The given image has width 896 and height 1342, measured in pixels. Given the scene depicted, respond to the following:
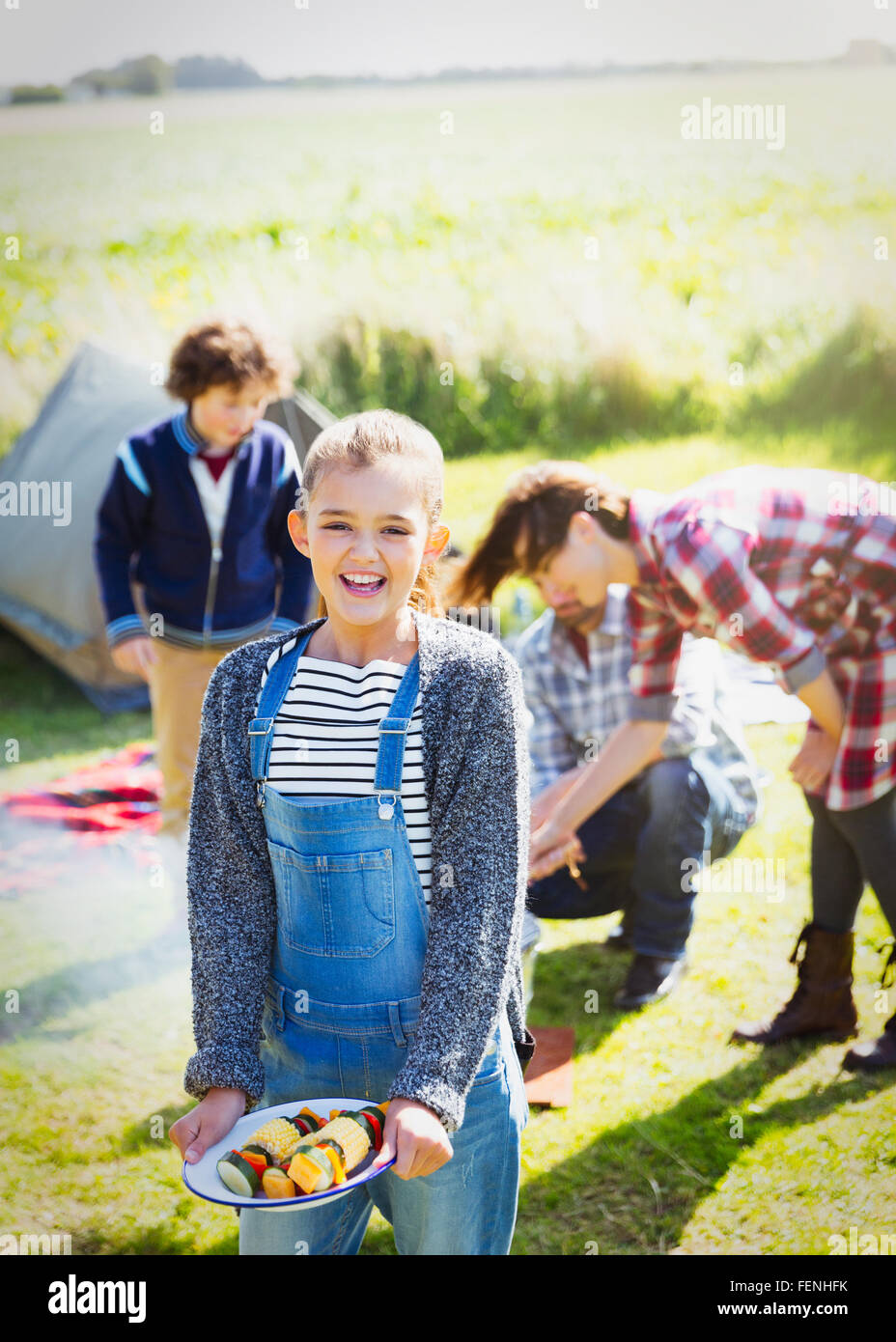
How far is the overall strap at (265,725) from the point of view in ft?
5.01

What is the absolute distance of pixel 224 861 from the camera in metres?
1.58

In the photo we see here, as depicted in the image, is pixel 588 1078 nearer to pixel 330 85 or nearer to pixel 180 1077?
pixel 180 1077

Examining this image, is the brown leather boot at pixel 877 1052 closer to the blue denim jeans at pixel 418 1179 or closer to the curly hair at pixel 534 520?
the curly hair at pixel 534 520

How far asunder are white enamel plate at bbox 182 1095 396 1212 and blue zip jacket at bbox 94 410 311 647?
2.13 m

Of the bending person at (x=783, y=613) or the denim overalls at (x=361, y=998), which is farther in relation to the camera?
the bending person at (x=783, y=613)

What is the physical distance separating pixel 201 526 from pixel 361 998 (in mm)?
2358

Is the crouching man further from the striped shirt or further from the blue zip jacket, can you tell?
the striped shirt

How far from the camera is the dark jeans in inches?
128

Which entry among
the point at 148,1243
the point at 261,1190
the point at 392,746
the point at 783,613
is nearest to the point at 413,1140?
the point at 261,1190

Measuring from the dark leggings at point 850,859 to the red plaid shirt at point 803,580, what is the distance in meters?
0.06
